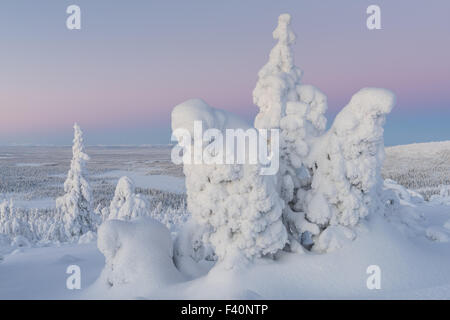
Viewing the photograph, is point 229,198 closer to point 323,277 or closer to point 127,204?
point 323,277

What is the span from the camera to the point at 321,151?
41.2ft

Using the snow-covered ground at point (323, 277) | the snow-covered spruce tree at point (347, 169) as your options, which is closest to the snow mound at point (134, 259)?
the snow-covered ground at point (323, 277)

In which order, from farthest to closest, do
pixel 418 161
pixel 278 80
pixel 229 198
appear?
1. pixel 418 161
2. pixel 278 80
3. pixel 229 198

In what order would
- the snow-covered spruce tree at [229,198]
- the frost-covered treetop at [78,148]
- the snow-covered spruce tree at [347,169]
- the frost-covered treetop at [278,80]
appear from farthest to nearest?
the frost-covered treetop at [78,148], the frost-covered treetop at [278,80], the snow-covered spruce tree at [347,169], the snow-covered spruce tree at [229,198]

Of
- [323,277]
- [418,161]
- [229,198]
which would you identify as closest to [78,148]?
[229,198]

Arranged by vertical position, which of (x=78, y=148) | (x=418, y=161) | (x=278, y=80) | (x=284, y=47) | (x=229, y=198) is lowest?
(x=418, y=161)

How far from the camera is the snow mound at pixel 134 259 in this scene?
434 inches

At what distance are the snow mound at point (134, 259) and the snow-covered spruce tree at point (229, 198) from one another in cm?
181

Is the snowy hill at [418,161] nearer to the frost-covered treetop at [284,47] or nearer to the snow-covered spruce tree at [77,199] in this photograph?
the snow-covered spruce tree at [77,199]

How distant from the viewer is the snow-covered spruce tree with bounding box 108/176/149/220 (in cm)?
2928

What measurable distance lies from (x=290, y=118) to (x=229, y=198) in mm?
4101

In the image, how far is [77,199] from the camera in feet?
106

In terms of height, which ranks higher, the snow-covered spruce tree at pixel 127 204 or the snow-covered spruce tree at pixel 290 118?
the snow-covered spruce tree at pixel 290 118
